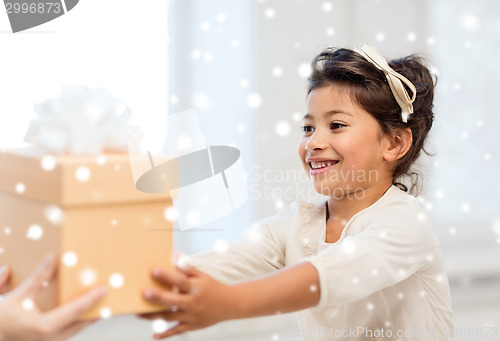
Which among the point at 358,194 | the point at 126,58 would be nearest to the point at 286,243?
the point at 358,194

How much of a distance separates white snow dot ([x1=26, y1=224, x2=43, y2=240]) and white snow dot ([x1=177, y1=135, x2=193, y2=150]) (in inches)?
28.2

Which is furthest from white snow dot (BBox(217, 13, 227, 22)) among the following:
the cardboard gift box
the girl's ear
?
the cardboard gift box

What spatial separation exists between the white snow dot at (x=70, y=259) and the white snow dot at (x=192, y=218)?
0.83 meters

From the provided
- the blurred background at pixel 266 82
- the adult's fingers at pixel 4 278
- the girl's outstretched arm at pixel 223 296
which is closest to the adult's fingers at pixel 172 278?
the girl's outstretched arm at pixel 223 296

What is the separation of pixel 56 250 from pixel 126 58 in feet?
2.68

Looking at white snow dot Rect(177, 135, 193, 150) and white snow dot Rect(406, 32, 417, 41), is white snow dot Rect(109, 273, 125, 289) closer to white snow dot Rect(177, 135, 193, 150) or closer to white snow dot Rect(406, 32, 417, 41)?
white snow dot Rect(177, 135, 193, 150)

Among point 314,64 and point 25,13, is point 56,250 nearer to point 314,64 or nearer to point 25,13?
point 314,64

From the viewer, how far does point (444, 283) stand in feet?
→ 3.60

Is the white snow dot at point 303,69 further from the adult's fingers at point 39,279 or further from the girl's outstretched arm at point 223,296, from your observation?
the adult's fingers at point 39,279

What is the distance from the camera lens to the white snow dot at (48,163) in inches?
27.9

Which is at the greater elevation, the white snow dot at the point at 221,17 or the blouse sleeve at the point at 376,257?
the white snow dot at the point at 221,17

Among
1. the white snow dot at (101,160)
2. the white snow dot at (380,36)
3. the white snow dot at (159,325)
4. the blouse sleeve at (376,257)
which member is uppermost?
the white snow dot at (380,36)

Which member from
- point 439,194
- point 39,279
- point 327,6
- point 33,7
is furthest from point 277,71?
point 39,279

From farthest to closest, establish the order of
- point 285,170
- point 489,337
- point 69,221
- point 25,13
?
point 489,337 → point 285,170 → point 25,13 → point 69,221
